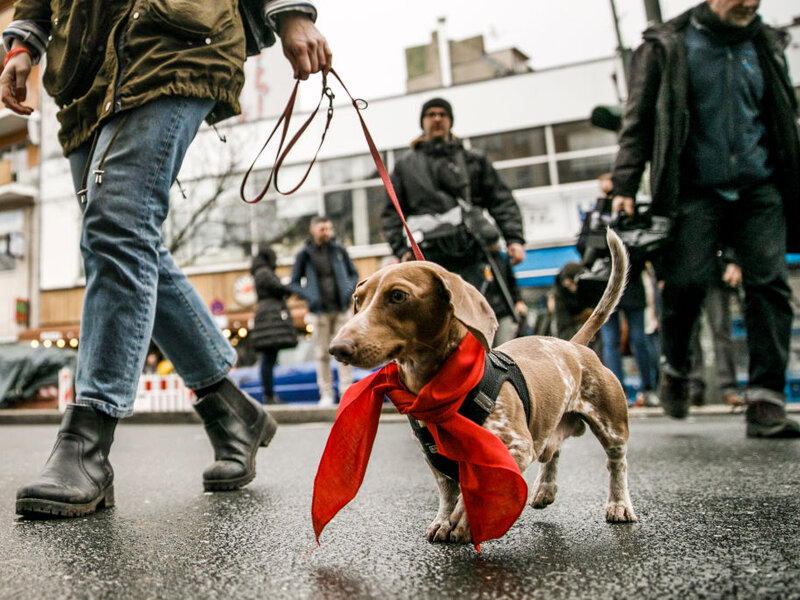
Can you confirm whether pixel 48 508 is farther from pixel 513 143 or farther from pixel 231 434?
pixel 513 143

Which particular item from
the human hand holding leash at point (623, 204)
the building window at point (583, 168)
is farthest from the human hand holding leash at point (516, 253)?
the building window at point (583, 168)

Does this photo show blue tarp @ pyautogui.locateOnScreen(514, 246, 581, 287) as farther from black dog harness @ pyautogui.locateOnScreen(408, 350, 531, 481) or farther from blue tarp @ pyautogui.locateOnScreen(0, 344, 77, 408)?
black dog harness @ pyautogui.locateOnScreen(408, 350, 531, 481)

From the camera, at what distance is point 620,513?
6.44ft

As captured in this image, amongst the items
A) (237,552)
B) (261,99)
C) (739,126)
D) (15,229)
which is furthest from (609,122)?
(15,229)

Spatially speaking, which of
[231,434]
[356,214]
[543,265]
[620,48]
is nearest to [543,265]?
[543,265]

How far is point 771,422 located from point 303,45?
3025 mm

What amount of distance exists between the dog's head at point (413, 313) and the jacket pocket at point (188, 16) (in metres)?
1.12

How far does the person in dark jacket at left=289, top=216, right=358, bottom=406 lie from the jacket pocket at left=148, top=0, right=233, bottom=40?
5.63 m

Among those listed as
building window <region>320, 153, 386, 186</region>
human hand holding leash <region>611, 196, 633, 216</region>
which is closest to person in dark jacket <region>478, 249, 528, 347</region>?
human hand holding leash <region>611, 196, 633, 216</region>

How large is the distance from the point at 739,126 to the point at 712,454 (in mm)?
1745

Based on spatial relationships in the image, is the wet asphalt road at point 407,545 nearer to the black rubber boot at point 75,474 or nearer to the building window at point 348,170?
the black rubber boot at point 75,474

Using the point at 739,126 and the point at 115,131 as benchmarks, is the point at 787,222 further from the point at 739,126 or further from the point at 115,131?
the point at 115,131

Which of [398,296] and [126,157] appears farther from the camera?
[126,157]

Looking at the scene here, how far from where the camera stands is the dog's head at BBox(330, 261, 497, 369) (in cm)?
170
